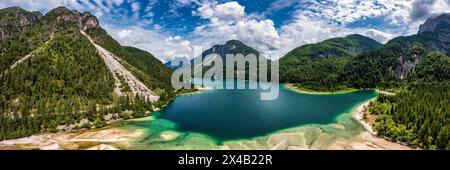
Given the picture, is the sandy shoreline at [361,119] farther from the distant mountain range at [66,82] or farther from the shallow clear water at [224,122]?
the distant mountain range at [66,82]

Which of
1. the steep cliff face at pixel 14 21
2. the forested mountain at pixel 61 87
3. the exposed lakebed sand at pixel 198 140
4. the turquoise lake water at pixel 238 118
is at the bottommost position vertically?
the exposed lakebed sand at pixel 198 140

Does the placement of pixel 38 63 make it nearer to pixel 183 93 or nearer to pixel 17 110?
pixel 17 110

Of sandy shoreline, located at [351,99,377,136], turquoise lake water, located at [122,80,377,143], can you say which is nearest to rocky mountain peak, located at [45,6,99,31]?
turquoise lake water, located at [122,80,377,143]

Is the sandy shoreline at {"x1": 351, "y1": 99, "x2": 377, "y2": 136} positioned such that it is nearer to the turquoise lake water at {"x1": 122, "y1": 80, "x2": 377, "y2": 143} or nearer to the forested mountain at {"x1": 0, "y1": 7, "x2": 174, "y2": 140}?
the turquoise lake water at {"x1": 122, "y1": 80, "x2": 377, "y2": 143}

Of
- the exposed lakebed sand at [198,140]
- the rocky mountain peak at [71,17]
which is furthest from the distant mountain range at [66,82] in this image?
the exposed lakebed sand at [198,140]

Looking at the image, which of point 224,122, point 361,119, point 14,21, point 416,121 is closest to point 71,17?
point 14,21

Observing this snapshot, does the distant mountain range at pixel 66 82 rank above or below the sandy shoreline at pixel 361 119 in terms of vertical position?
above

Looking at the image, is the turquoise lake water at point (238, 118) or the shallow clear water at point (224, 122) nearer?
the shallow clear water at point (224, 122)

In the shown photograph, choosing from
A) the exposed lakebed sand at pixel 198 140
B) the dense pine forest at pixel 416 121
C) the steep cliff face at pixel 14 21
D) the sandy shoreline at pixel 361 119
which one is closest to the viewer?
the dense pine forest at pixel 416 121
